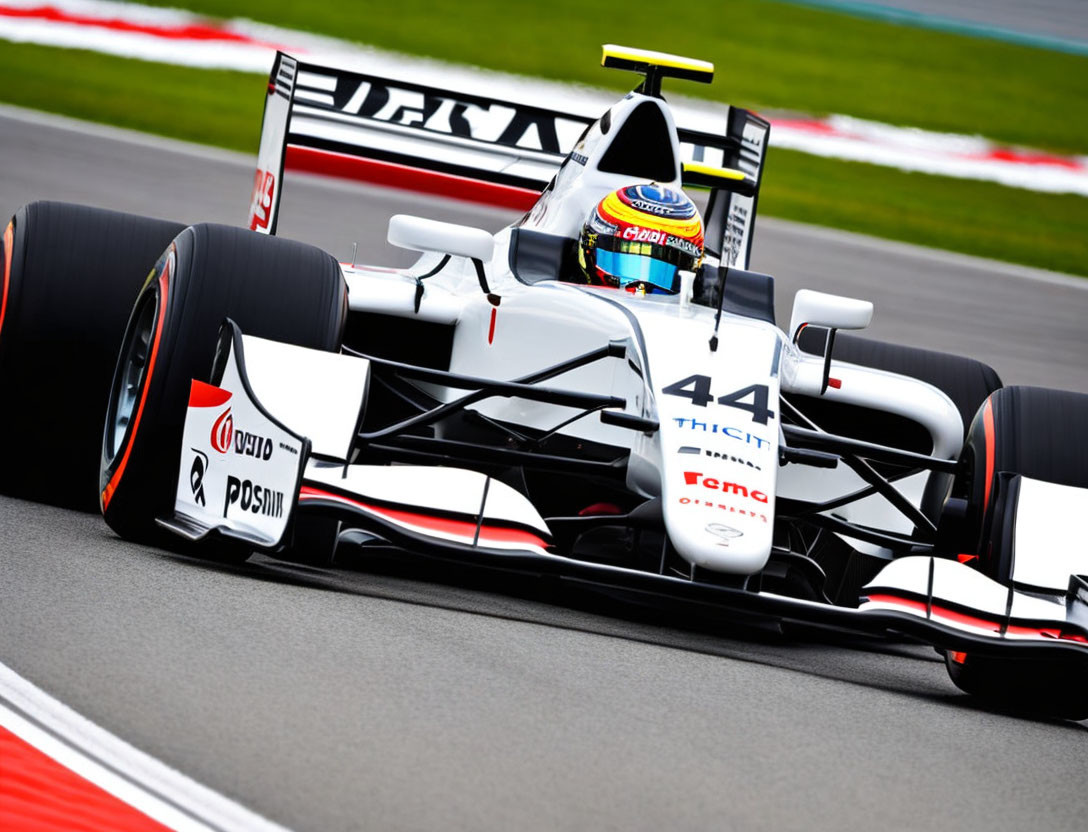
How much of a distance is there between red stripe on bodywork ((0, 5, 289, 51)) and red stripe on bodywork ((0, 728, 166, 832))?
1748 cm

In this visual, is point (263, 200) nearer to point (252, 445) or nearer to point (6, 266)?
point (6, 266)

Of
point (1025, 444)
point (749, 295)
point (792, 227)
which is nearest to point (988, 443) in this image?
point (1025, 444)

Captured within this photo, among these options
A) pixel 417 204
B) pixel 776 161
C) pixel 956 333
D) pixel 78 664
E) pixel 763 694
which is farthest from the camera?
pixel 776 161

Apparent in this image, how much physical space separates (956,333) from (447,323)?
6881 millimetres

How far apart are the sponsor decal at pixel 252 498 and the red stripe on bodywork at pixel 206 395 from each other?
21 centimetres

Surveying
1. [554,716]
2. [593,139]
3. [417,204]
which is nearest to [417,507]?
[554,716]

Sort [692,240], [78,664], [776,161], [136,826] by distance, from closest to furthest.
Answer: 1. [136,826]
2. [78,664]
3. [692,240]
4. [776,161]

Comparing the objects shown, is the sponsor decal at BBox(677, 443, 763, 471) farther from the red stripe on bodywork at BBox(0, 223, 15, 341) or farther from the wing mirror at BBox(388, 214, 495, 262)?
the red stripe on bodywork at BBox(0, 223, 15, 341)

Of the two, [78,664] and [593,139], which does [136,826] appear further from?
[593,139]

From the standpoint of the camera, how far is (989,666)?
4996 millimetres

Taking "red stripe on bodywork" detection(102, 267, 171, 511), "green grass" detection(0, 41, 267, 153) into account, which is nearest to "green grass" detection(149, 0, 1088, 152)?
"green grass" detection(0, 41, 267, 153)

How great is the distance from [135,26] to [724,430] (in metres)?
17.0

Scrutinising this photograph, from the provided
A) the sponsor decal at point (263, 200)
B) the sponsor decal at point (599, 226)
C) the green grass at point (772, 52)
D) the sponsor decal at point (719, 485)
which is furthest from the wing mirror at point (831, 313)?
the green grass at point (772, 52)

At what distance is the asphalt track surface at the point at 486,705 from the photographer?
11.0ft
